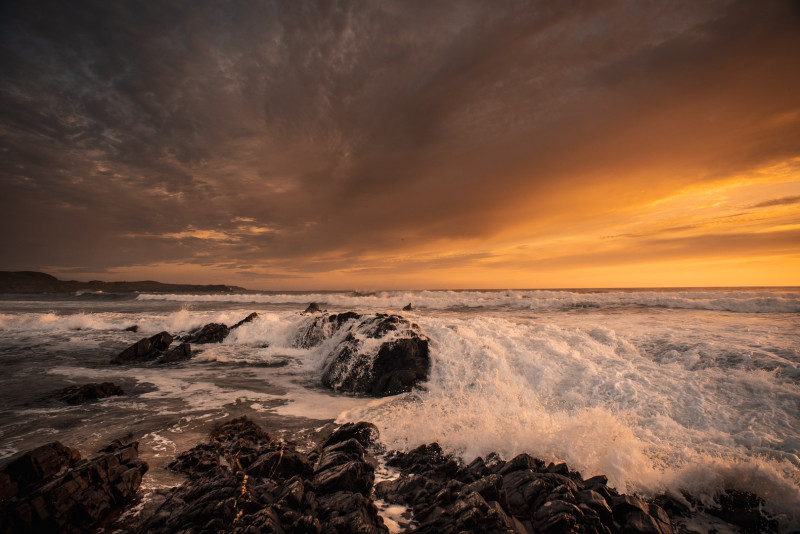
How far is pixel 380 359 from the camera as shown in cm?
1191

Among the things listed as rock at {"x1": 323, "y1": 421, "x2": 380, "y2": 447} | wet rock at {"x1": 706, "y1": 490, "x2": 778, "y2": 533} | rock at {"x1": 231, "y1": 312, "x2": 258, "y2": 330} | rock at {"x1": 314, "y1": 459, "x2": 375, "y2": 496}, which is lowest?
wet rock at {"x1": 706, "y1": 490, "x2": 778, "y2": 533}

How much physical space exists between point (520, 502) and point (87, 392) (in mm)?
12081

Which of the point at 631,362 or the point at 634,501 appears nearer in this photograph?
the point at 634,501

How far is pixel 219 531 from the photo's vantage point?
3.77 metres

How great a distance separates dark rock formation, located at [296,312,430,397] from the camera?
36.6ft

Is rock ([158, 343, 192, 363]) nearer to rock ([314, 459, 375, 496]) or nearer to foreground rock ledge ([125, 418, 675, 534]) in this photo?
foreground rock ledge ([125, 418, 675, 534])

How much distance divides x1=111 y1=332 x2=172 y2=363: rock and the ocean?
78 centimetres

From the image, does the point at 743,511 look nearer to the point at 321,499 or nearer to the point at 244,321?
the point at 321,499

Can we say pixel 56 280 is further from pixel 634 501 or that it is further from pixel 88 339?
pixel 634 501

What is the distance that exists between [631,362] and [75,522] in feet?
46.1

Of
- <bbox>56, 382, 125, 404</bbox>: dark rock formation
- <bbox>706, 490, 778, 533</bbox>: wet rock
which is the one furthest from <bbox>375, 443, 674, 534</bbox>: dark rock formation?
<bbox>56, 382, 125, 404</bbox>: dark rock formation

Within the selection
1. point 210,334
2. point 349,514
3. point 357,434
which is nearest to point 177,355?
point 210,334

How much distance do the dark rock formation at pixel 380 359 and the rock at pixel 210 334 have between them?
987 cm

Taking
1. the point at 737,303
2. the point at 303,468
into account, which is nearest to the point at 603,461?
the point at 303,468
